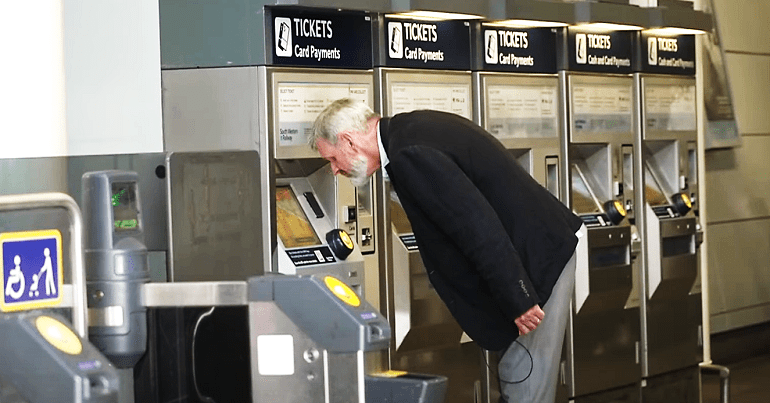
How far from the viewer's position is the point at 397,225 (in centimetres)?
524

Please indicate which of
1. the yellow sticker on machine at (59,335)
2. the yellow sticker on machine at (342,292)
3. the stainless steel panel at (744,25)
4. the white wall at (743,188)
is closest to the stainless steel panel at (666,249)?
the white wall at (743,188)

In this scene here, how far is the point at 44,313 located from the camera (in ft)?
8.67

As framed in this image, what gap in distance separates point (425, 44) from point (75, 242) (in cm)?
274

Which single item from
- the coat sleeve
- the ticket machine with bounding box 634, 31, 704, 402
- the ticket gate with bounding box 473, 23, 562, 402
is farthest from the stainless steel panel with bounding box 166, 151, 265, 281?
the ticket machine with bounding box 634, 31, 704, 402

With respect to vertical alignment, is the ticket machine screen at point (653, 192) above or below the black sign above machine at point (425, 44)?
below

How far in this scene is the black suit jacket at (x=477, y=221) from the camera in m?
3.88

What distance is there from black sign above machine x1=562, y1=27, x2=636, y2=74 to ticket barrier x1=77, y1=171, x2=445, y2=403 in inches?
139

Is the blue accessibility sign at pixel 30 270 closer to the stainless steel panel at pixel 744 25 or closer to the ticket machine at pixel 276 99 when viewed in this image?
the ticket machine at pixel 276 99

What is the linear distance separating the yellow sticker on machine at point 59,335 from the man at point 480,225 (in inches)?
58.8

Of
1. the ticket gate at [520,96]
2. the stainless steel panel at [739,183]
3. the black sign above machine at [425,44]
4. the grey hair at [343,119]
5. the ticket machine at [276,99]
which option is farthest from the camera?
the stainless steel panel at [739,183]

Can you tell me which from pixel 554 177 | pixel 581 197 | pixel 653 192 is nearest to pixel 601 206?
pixel 581 197

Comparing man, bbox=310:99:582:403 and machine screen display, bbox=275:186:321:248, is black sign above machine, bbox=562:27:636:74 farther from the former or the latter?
man, bbox=310:99:582:403

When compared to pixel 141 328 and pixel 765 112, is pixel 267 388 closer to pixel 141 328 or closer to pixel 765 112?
pixel 141 328

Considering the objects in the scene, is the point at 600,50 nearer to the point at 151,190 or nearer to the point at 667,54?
the point at 667,54
